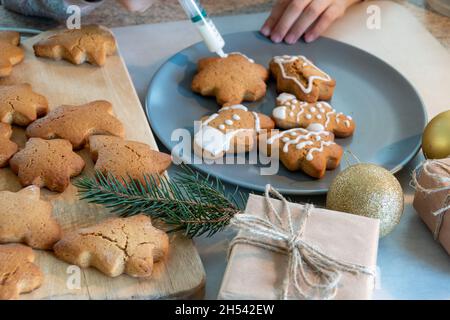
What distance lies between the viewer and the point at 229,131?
1.13 m

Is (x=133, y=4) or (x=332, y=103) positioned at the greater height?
(x=133, y=4)

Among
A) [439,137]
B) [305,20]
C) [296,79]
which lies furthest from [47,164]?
[305,20]

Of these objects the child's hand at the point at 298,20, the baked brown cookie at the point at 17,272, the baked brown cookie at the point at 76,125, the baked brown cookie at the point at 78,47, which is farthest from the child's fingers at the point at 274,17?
the baked brown cookie at the point at 17,272

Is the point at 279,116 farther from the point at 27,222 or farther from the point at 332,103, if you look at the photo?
the point at 27,222

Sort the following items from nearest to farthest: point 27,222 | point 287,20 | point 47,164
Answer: point 27,222
point 47,164
point 287,20

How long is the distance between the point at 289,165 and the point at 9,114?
497 millimetres

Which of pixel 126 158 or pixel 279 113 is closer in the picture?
pixel 126 158

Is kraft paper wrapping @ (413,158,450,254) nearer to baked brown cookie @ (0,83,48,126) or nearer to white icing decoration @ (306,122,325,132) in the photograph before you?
white icing decoration @ (306,122,325,132)

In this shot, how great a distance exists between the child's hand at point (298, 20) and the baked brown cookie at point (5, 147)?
2.17ft

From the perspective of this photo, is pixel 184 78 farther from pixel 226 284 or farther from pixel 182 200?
pixel 226 284

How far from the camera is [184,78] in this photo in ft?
4.35

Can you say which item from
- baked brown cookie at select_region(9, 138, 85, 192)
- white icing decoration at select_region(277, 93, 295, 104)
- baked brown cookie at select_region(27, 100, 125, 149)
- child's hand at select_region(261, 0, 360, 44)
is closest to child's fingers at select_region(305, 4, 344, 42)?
child's hand at select_region(261, 0, 360, 44)

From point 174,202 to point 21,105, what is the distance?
381 millimetres
